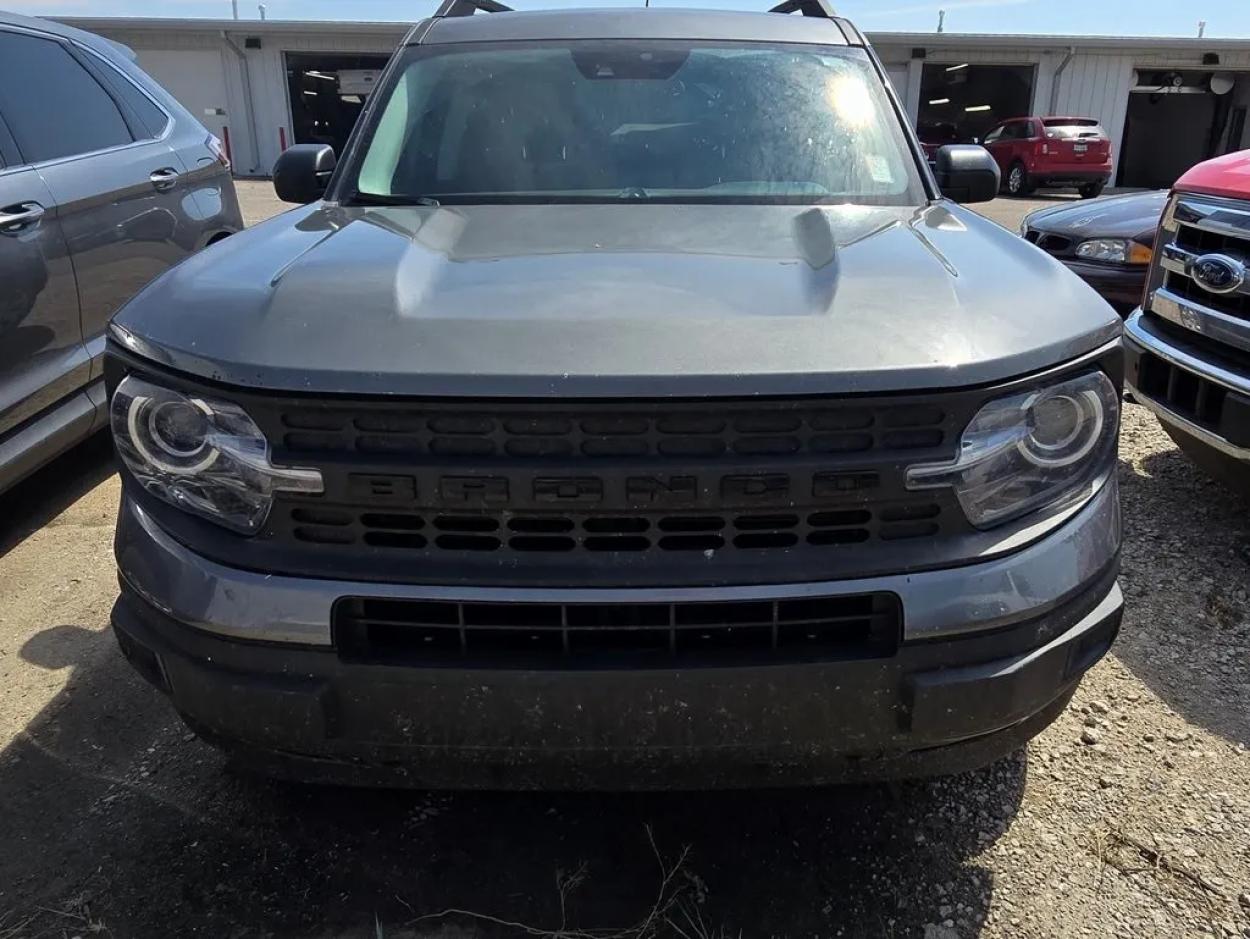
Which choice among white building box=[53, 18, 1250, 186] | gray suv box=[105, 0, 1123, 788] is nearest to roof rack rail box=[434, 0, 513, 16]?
gray suv box=[105, 0, 1123, 788]

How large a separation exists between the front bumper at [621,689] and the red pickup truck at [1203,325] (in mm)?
1857

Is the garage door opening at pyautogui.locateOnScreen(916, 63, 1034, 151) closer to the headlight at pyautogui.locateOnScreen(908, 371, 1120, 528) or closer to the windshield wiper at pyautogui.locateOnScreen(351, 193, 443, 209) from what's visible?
the windshield wiper at pyautogui.locateOnScreen(351, 193, 443, 209)

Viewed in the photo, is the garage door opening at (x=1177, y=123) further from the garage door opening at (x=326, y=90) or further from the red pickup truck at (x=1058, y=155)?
the garage door opening at (x=326, y=90)

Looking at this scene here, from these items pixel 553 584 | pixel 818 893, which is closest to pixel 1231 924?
pixel 818 893

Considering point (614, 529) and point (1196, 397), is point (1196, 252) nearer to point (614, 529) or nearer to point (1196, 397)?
point (1196, 397)

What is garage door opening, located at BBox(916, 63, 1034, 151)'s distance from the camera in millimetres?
29334

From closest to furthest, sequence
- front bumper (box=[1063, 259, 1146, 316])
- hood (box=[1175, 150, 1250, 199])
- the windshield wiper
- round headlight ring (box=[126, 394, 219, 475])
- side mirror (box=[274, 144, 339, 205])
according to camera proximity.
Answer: round headlight ring (box=[126, 394, 219, 475]) → the windshield wiper → side mirror (box=[274, 144, 339, 205]) → hood (box=[1175, 150, 1250, 199]) → front bumper (box=[1063, 259, 1146, 316])

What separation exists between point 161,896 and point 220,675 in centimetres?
68

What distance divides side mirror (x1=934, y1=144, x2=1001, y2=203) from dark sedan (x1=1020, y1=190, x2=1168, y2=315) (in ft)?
7.40

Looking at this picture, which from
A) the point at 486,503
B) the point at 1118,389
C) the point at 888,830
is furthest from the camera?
the point at 888,830

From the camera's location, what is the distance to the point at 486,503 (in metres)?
1.60

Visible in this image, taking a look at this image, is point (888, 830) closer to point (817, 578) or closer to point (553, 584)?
point (817, 578)

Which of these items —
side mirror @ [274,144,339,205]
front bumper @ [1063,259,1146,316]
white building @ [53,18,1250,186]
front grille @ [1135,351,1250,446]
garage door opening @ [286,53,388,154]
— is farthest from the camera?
garage door opening @ [286,53,388,154]

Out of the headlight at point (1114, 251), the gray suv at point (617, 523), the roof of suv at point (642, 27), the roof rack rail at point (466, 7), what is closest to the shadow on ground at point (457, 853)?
the gray suv at point (617, 523)
